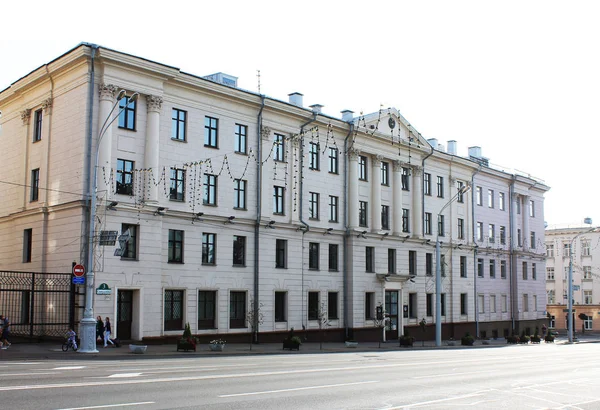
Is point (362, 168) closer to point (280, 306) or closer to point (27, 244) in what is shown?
point (280, 306)

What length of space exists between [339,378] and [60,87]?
24.8m

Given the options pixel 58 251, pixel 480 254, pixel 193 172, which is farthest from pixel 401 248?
pixel 58 251

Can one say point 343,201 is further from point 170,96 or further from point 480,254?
point 480,254

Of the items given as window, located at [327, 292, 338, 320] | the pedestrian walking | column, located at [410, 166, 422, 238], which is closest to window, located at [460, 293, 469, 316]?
column, located at [410, 166, 422, 238]

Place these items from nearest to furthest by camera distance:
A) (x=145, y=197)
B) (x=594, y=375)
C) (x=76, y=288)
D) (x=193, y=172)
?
1. (x=594, y=375)
2. (x=76, y=288)
3. (x=145, y=197)
4. (x=193, y=172)

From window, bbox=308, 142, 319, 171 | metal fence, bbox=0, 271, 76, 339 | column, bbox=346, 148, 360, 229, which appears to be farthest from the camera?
column, bbox=346, 148, 360, 229

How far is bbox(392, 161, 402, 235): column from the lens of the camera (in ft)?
174

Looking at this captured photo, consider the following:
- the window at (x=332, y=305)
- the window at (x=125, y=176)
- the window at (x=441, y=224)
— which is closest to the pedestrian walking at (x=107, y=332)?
the window at (x=125, y=176)

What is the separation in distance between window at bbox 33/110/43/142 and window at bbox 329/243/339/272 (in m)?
20.1

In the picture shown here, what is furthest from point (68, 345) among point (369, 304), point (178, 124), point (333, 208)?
point (369, 304)

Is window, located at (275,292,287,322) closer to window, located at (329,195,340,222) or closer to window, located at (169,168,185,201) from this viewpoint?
window, located at (329,195,340,222)

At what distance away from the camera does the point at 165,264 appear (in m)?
37.5

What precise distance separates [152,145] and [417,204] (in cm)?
2553

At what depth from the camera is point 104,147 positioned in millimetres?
34562
